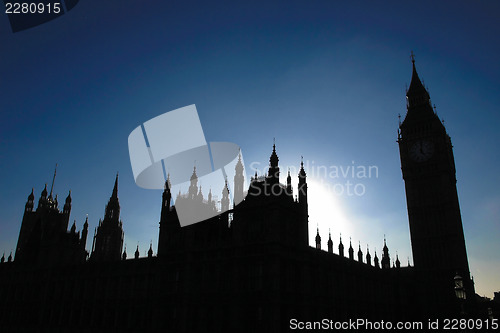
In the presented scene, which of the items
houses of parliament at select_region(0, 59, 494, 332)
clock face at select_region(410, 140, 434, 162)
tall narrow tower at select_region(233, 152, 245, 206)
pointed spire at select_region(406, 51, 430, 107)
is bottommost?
houses of parliament at select_region(0, 59, 494, 332)

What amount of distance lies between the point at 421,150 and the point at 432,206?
12.7m

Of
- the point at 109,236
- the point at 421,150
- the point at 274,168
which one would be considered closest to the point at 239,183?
the point at 274,168

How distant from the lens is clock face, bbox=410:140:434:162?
87.2 meters

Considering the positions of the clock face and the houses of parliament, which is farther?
the clock face

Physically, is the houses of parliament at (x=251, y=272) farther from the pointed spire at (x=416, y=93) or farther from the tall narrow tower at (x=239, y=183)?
the pointed spire at (x=416, y=93)

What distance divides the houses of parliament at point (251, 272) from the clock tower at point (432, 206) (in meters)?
0.21

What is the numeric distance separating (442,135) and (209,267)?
214 ft

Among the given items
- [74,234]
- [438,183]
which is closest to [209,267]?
[74,234]

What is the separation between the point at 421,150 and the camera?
8856 cm

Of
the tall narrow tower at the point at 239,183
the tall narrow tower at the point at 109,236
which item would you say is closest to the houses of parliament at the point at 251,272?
the tall narrow tower at the point at 239,183

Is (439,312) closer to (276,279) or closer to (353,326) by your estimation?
(353,326)

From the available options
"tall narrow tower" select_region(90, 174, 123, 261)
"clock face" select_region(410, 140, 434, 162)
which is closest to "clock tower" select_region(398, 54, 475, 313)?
"clock face" select_region(410, 140, 434, 162)

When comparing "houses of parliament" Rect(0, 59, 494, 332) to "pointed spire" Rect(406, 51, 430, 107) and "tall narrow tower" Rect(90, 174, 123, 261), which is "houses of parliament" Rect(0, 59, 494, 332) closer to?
"pointed spire" Rect(406, 51, 430, 107)

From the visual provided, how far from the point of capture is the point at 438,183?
3319 inches
